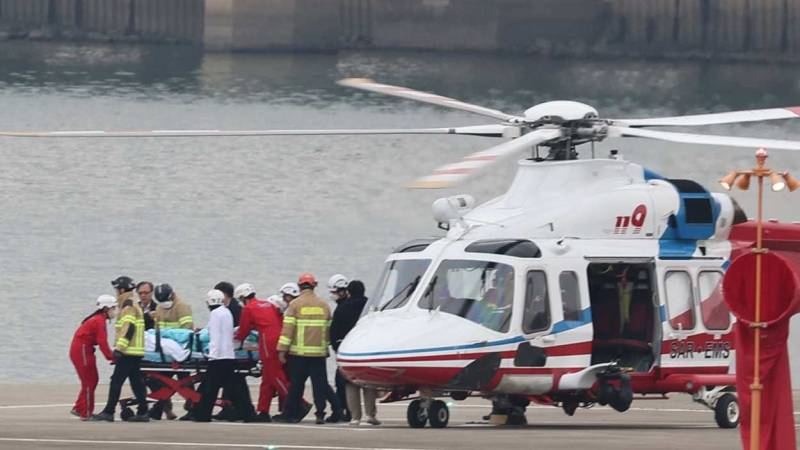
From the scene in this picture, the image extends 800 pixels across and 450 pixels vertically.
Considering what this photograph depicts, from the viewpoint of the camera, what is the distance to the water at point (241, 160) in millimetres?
35344

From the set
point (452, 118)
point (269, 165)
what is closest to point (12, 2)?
point (452, 118)

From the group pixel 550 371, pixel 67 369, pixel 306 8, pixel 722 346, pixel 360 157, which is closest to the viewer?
pixel 550 371

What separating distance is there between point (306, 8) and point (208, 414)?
69.7 metres

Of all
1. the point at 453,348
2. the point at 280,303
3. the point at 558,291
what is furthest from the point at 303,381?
the point at 558,291

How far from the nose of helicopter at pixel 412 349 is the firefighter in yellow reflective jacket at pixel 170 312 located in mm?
2728

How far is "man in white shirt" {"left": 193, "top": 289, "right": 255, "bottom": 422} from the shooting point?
14.2m

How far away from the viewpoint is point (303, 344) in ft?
46.7

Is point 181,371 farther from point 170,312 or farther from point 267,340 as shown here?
point 267,340

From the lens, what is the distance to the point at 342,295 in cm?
1450

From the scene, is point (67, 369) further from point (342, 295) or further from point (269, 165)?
point (269, 165)

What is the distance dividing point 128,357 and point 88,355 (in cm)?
56

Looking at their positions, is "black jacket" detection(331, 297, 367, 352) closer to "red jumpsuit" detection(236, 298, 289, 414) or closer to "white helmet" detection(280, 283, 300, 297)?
"red jumpsuit" detection(236, 298, 289, 414)

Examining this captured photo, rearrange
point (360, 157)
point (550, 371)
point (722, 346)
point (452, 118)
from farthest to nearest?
1. point (452, 118)
2. point (360, 157)
3. point (722, 346)
4. point (550, 371)

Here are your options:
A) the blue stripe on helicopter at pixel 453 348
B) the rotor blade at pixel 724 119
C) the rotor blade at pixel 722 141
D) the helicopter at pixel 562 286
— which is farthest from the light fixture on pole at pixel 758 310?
the rotor blade at pixel 724 119
